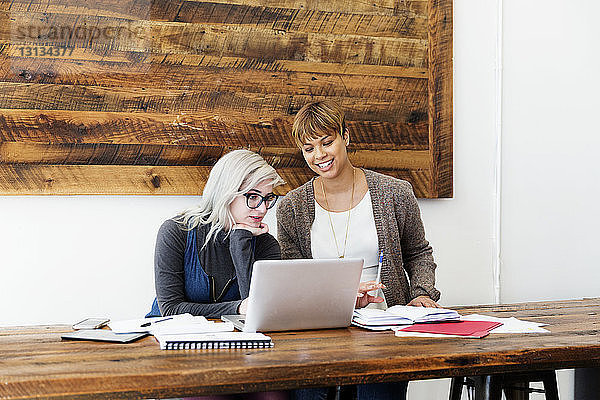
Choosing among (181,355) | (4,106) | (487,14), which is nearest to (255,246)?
(181,355)

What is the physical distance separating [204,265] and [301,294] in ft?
1.71

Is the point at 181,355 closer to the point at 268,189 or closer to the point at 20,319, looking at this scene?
the point at 268,189

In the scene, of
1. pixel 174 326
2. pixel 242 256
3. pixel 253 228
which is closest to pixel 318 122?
pixel 253 228

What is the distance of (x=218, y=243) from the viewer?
2447 mm

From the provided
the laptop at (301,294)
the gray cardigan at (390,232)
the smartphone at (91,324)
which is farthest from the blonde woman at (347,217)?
the smartphone at (91,324)

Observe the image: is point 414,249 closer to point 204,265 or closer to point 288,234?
point 288,234

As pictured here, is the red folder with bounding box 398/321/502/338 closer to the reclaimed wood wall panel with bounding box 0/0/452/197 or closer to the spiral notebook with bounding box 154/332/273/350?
the spiral notebook with bounding box 154/332/273/350

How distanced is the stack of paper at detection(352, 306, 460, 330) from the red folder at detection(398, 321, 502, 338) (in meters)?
0.03

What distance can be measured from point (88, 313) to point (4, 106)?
0.86m

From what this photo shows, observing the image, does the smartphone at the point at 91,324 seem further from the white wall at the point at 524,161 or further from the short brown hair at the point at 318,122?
the white wall at the point at 524,161

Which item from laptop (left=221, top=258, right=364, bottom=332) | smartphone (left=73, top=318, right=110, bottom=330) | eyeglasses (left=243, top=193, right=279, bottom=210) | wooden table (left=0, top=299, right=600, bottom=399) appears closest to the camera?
wooden table (left=0, top=299, right=600, bottom=399)

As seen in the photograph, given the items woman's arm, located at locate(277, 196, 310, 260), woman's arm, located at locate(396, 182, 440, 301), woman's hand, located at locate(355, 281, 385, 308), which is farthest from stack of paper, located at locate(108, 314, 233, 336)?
woman's arm, located at locate(396, 182, 440, 301)

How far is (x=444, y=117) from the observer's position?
3311 mm

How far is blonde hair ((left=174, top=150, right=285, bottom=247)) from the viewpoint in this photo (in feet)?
8.02
